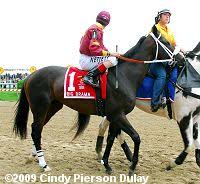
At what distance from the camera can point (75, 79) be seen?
6969 mm

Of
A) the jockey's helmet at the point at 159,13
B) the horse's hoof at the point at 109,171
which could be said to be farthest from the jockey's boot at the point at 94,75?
the jockey's helmet at the point at 159,13

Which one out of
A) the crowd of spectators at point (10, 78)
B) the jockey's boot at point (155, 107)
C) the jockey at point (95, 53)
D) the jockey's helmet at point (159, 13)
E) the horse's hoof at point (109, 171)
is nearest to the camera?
the jockey at point (95, 53)

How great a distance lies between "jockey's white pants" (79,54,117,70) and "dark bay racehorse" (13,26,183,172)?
0.20 m

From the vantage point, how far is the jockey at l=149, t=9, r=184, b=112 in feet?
23.0

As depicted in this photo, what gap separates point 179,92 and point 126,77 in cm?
99

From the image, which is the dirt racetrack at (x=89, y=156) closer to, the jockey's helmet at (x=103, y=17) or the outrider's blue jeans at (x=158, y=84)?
the outrider's blue jeans at (x=158, y=84)

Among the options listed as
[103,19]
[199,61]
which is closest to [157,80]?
[199,61]

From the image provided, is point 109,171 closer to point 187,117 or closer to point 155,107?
point 155,107

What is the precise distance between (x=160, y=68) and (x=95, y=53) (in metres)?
1.22

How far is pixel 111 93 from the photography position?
6680 millimetres

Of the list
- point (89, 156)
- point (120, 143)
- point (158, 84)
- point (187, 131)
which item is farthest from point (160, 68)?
point (89, 156)

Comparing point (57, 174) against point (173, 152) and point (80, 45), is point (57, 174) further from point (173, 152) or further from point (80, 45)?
point (173, 152)

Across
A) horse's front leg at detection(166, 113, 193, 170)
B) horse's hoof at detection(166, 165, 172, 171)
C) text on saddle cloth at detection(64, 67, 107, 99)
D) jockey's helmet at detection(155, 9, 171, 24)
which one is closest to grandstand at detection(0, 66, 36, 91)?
jockey's helmet at detection(155, 9, 171, 24)

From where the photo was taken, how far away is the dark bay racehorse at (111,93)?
662 cm
